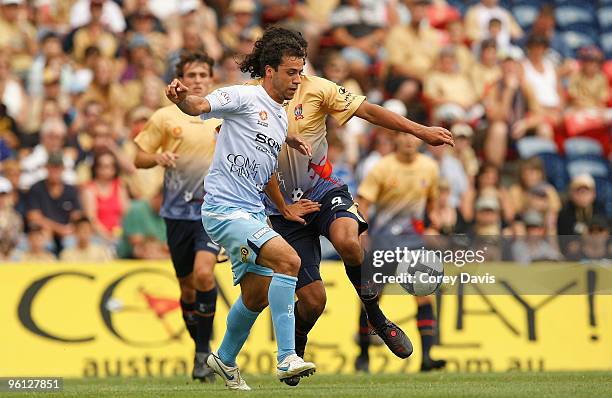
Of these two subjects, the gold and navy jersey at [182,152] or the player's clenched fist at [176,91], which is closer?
the player's clenched fist at [176,91]

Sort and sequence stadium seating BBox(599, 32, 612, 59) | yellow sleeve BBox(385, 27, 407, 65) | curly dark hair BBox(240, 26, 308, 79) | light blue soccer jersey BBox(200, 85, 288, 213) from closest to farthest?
light blue soccer jersey BBox(200, 85, 288, 213), curly dark hair BBox(240, 26, 308, 79), yellow sleeve BBox(385, 27, 407, 65), stadium seating BBox(599, 32, 612, 59)

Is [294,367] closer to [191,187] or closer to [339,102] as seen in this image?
[339,102]

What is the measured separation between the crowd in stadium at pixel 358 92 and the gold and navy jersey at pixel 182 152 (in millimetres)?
3574

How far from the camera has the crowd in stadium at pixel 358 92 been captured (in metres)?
17.8

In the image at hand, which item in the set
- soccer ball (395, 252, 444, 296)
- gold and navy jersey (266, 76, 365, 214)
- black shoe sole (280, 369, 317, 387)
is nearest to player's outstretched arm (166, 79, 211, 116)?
gold and navy jersey (266, 76, 365, 214)

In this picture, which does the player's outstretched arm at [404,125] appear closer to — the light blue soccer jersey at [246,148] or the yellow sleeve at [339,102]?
the yellow sleeve at [339,102]

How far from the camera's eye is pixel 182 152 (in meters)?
13.5

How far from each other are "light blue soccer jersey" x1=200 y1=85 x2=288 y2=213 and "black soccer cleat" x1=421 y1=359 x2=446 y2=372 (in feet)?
15.9

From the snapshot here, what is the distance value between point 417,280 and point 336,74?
849 centimetres

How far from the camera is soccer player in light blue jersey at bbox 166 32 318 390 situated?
33.3ft

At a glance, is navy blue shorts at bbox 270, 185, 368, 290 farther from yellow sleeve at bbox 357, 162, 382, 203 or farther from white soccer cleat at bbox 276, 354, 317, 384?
yellow sleeve at bbox 357, 162, 382, 203

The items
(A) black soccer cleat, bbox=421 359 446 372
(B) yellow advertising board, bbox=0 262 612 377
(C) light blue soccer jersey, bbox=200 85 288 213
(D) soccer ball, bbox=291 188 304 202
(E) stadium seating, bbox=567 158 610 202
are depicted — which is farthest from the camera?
(E) stadium seating, bbox=567 158 610 202

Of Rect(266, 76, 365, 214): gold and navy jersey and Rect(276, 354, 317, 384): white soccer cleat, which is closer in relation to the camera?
Rect(276, 354, 317, 384): white soccer cleat

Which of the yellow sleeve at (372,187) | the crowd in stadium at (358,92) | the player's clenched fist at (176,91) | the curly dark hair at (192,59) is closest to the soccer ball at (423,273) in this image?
the curly dark hair at (192,59)
